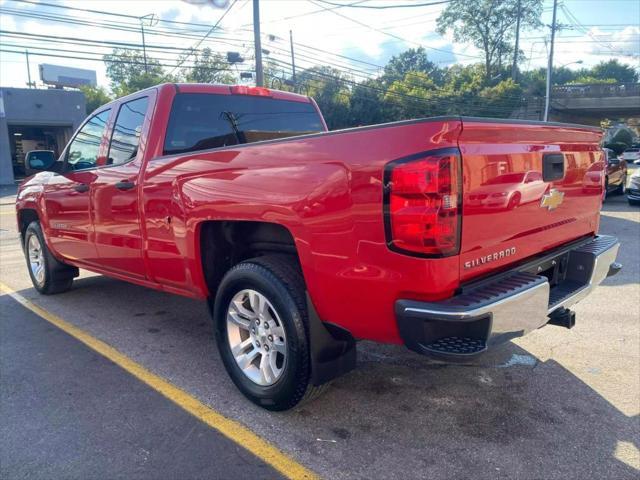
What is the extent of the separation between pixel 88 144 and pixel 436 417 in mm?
3924

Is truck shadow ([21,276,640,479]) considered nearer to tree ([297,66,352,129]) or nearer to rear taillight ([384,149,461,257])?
rear taillight ([384,149,461,257])

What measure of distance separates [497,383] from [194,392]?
6.67 ft

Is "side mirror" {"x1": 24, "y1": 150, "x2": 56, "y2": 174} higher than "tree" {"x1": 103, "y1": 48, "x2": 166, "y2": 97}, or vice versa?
"tree" {"x1": 103, "y1": 48, "x2": 166, "y2": 97}

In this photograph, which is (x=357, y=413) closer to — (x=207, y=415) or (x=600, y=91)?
(x=207, y=415)

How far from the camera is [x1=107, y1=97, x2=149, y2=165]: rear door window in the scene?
3984 mm

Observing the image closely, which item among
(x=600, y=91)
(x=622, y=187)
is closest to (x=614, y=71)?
(x=600, y=91)

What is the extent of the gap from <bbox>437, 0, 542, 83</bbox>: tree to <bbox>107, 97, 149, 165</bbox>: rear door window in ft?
208

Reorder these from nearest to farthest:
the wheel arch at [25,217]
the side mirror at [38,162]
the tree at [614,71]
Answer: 1. the side mirror at [38,162]
2. the wheel arch at [25,217]
3. the tree at [614,71]

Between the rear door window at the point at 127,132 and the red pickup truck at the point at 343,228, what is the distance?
0.02 meters

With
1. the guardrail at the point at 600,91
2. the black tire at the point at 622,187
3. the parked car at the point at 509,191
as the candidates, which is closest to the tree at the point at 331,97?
the guardrail at the point at 600,91

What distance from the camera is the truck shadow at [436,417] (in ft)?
8.33

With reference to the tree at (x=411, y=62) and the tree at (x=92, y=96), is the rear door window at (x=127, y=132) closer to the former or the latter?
the tree at (x=92, y=96)

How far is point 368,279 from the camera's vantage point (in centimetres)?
238

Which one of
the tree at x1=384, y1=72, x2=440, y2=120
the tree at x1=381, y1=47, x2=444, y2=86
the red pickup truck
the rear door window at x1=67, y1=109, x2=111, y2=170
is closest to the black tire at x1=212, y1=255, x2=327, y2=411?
the red pickup truck
